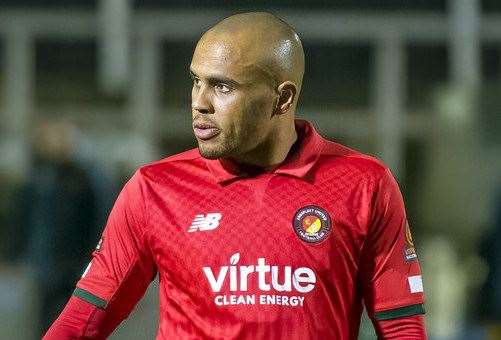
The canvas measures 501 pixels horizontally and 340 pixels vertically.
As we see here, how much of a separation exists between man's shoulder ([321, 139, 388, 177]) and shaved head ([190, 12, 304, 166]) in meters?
0.20

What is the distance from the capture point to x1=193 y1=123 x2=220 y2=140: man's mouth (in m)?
3.21

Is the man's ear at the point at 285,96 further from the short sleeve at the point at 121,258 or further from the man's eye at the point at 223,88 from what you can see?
the short sleeve at the point at 121,258

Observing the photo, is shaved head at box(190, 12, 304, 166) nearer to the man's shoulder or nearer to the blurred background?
the man's shoulder

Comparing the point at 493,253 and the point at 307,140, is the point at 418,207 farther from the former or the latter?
the point at 307,140

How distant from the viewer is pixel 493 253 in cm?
734

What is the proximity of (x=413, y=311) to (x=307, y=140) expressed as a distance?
1.56ft

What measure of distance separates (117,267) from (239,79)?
20.9 inches

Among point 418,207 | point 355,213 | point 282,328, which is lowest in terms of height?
point 418,207

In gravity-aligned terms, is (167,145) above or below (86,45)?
below

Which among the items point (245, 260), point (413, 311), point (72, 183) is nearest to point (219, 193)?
point (245, 260)

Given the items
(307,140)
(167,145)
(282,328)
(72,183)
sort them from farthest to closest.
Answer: (167,145), (72,183), (307,140), (282,328)

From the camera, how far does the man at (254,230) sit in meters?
3.21

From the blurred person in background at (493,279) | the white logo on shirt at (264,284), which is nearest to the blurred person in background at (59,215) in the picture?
the blurred person in background at (493,279)

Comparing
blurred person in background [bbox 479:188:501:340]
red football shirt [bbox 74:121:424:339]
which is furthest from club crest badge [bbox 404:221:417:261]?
blurred person in background [bbox 479:188:501:340]
